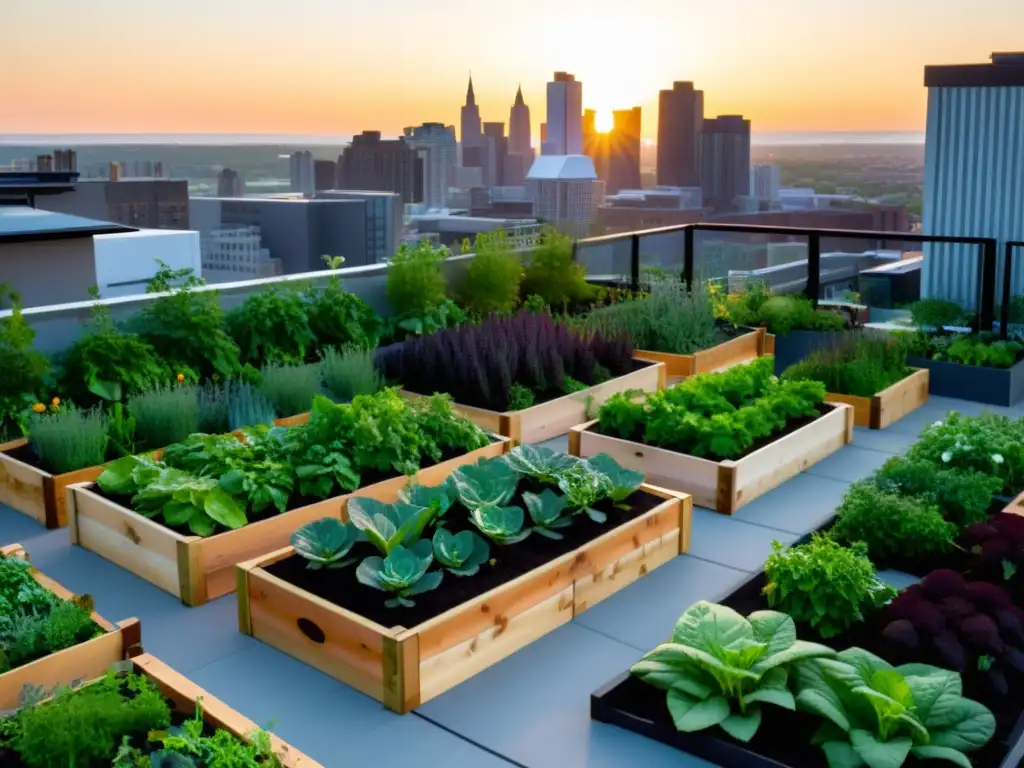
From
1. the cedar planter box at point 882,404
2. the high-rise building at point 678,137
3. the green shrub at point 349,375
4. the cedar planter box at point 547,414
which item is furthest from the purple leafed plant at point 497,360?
the high-rise building at point 678,137

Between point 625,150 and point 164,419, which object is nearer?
point 164,419

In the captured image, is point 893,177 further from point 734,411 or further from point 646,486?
point 646,486

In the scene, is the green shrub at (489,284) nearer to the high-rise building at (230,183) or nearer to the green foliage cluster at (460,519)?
the green foliage cluster at (460,519)

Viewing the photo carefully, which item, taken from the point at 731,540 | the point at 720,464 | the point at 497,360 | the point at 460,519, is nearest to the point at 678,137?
the point at 497,360

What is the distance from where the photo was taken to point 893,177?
33.8ft

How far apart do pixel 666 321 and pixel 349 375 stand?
2.62 meters

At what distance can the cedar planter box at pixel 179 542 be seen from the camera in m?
3.62

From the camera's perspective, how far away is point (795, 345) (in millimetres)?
7793

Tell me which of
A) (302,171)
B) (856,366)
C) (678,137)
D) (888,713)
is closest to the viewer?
(888,713)

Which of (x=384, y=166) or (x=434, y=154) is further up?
(x=434, y=154)

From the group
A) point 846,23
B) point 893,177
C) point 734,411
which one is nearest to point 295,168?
point 846,23

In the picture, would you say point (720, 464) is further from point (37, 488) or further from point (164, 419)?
point (37, 488)

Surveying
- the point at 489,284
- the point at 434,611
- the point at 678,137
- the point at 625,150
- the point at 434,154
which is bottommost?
the point at 434,611

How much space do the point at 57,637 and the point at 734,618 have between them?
6.32 feet
